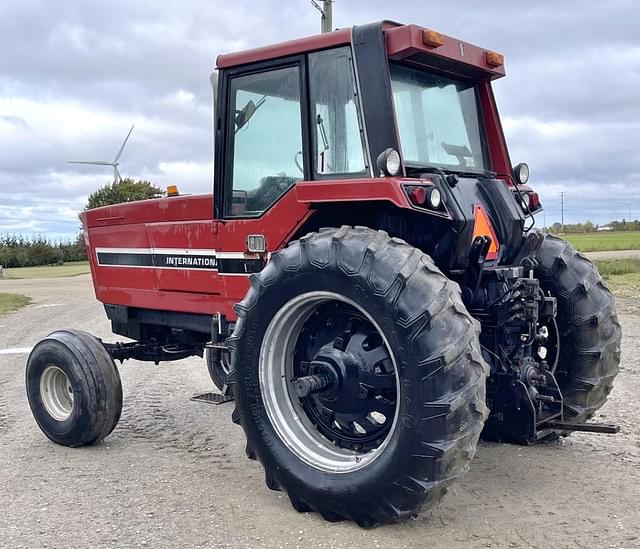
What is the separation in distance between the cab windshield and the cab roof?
4.6 inches

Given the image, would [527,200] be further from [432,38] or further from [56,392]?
[56,392]

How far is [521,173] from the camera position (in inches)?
212

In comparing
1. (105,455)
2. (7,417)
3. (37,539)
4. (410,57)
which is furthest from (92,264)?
(410,57)

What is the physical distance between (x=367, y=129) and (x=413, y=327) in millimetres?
1297

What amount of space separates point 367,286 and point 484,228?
107cm

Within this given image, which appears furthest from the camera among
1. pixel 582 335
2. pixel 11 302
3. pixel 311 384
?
pixel 11 302

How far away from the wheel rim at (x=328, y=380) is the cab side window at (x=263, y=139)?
0.98 meters

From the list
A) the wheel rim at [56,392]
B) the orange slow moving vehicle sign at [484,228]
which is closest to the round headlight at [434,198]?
the orange slow moving vehicle sign at [484,228]

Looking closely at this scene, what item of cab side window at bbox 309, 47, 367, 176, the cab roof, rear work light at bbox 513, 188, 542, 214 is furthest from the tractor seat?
rear work light at bbox 513, 188, 542, 214

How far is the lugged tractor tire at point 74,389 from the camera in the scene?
5.43m

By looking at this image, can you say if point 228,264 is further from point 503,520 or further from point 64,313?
point 64,313

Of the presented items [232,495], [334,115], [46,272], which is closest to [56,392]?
[232,495]

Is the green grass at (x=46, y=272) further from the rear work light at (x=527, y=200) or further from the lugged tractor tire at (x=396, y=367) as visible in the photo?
the lugged tractor tire at (x=396, y=367)

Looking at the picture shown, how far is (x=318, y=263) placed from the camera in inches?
154
